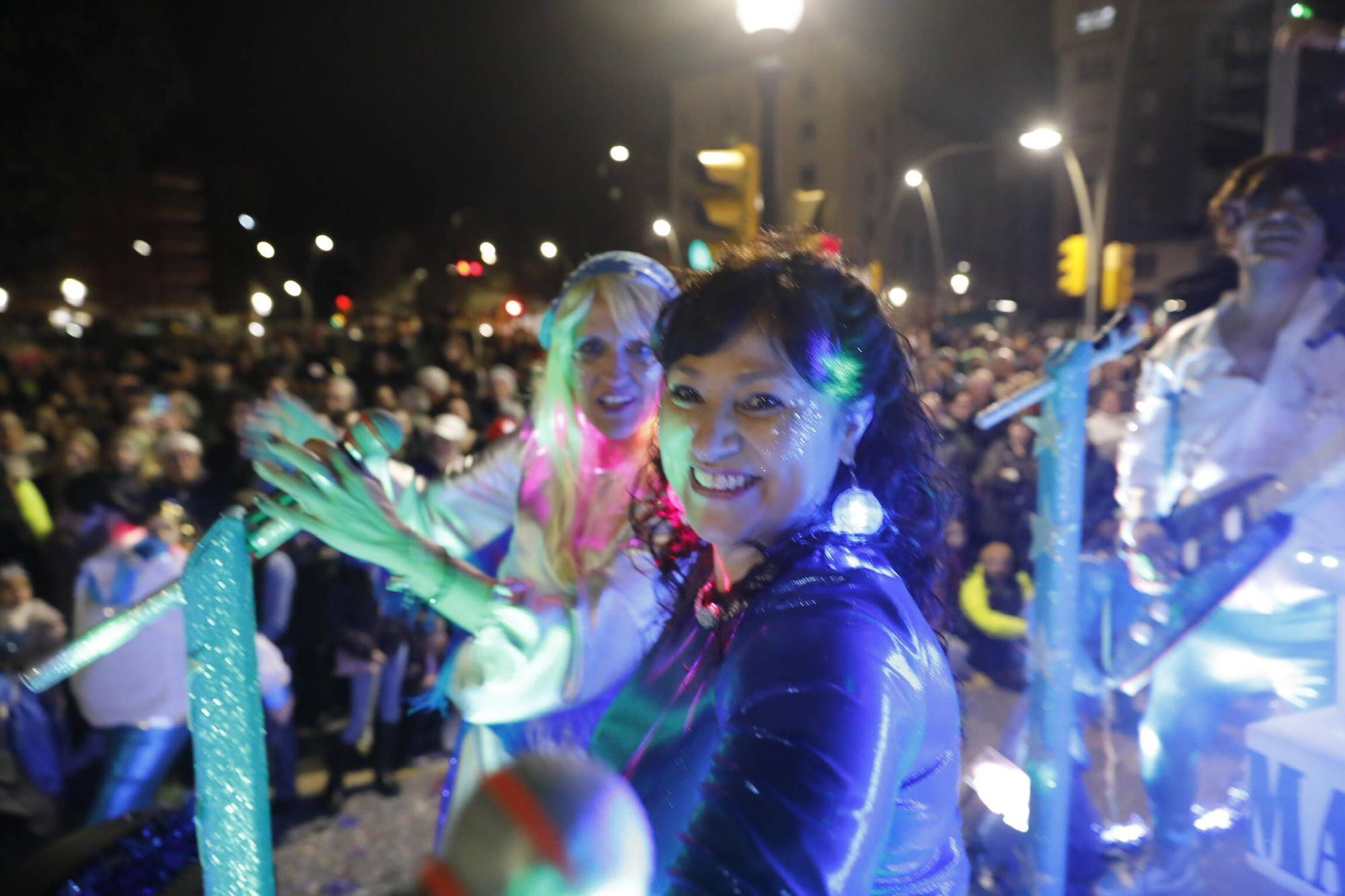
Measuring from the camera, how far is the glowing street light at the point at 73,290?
111ft

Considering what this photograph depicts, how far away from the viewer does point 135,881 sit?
1518mm

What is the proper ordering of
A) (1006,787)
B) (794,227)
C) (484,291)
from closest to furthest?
(794,227) → (1006,787) → (484,291)

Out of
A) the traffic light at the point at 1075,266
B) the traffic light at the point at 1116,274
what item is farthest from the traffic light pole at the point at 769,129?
the traffic light at the point at 1075,266

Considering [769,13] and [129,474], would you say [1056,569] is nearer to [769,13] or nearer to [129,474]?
[129,474]

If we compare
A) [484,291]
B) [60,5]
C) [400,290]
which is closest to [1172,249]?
[484,291]

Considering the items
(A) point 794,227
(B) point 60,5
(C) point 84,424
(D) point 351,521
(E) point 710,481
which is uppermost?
(B) point 60,5

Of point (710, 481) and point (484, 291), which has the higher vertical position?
point (710, 481)

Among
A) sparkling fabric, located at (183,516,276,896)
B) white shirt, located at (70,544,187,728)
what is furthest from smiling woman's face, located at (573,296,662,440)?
white shirt, located at (70,544,187,728)

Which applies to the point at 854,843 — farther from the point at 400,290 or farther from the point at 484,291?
the point at 400,290

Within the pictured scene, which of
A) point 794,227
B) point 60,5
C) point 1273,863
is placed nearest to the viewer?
point 794,227

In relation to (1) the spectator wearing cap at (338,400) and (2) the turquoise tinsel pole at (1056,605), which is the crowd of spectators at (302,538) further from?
(2) the turquoise tinsel pole at (1056,605)

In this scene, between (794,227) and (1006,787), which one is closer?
(794,227)

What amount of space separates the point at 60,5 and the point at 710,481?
17823 mm

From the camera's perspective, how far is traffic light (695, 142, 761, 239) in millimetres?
6586
